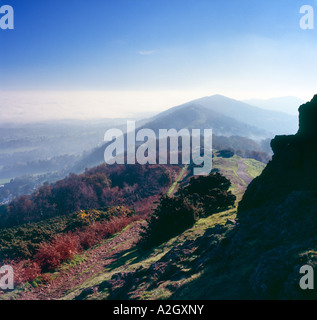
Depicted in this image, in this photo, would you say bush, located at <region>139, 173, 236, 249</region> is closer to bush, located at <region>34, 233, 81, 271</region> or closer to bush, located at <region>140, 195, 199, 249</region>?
bush, located at <region>140, 195, 199, 249</region>

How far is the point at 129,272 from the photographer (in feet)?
26.3

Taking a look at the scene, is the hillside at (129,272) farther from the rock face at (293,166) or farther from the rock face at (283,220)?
the rock face at (293,166)

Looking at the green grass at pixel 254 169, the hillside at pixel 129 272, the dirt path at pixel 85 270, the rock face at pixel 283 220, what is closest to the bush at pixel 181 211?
the hillside at pixel 129 272

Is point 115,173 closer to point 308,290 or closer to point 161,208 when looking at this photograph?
point 161,208

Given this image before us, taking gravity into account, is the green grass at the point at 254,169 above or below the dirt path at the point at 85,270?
above

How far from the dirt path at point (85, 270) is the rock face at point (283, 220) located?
324 inches

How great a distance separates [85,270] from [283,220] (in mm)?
10521

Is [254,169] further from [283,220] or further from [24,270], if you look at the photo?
[24,270]

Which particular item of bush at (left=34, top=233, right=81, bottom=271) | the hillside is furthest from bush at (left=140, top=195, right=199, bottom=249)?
bush at (left=34, top=233, right=81, bottom=271)

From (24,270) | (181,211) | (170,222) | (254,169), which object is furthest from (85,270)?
(254,169)

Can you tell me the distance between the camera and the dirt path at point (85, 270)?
9.81 meters
